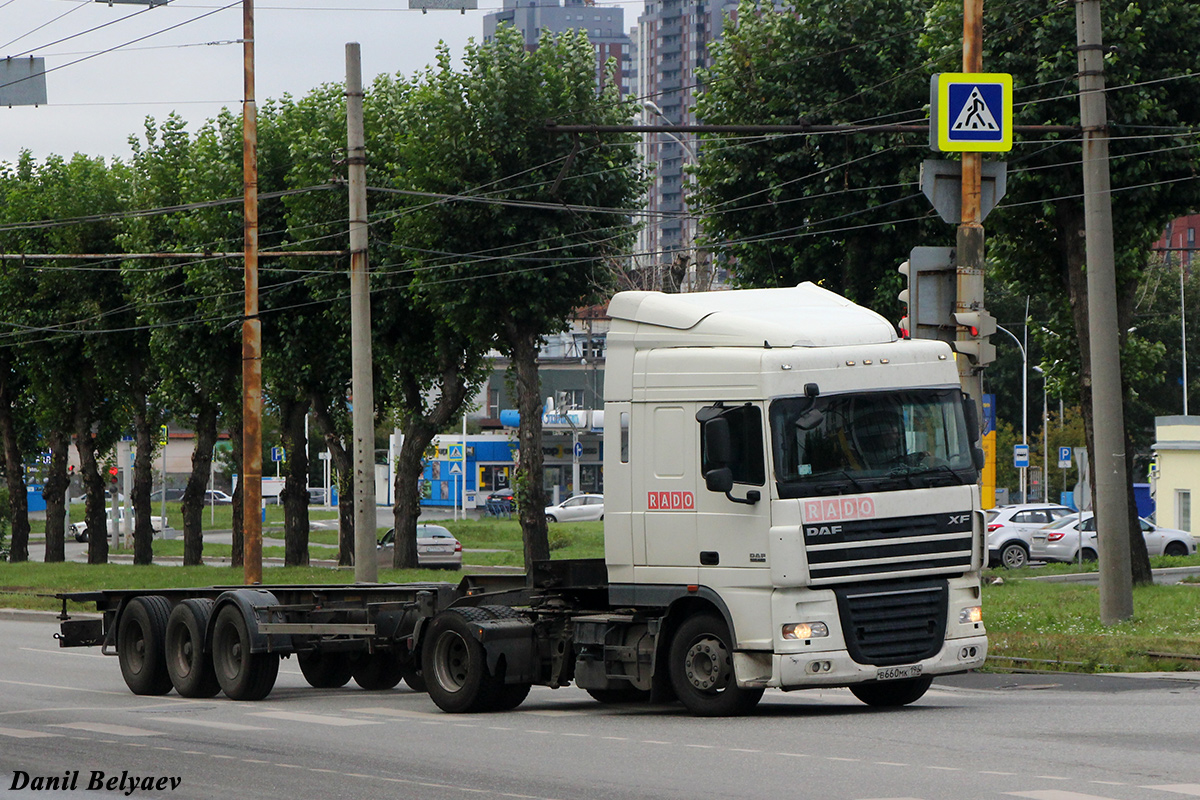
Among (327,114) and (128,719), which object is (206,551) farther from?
(128,719)

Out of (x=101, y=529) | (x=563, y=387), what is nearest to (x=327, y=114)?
(x=101, y=529)

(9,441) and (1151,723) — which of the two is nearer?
(1151,723)

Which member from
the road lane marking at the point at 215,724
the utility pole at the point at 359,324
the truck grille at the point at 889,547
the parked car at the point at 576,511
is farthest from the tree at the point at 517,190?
the parked car at the point at 576,511

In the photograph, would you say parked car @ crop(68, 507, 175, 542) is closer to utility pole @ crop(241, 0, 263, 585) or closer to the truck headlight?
utility pole @ crop(241, 0, 263, 585)

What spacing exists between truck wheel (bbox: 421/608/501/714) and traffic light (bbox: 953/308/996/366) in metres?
6.35

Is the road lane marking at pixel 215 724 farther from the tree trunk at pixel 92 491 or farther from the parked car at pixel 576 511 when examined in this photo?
the parked car at pixel 576 511

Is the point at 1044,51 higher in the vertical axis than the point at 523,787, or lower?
higher

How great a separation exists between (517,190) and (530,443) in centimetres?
500

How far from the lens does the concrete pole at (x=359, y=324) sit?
25312 millimetres

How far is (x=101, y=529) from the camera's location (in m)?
Result: 47.3

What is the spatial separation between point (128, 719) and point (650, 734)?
476 centimetres

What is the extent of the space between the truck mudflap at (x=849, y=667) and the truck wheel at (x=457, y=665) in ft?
9.14

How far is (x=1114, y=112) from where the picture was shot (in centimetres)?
2475

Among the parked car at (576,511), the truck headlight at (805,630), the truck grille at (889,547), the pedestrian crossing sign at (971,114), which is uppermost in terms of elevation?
the pedestrian crossing sign at (971,114)
